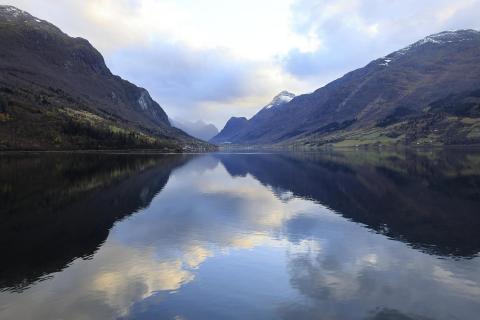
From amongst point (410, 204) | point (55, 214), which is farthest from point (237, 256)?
point (410, 204)

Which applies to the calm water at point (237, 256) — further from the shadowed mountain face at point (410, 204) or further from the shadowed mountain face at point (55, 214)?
the shadowed mountain face at point (410, 204)

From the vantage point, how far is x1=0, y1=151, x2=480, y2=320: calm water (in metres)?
29.5

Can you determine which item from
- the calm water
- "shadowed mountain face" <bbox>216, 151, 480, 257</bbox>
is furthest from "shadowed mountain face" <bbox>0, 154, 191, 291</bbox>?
"shadowed mountain face" <bbox>216, 151, 480, 257</bbox>

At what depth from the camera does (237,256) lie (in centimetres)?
4256

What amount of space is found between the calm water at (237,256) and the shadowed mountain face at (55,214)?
253mm

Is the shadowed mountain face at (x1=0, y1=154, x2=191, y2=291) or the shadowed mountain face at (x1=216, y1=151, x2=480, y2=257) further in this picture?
the shadowed mountain face at (x1=216, y1=151, x2=480, y2=257)

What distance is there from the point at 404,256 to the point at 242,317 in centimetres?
2241

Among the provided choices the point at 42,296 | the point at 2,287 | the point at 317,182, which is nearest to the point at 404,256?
the point at 42,296

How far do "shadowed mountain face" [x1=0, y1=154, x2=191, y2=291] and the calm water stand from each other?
0.83ft

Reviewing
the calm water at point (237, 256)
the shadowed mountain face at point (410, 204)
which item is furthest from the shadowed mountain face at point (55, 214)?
the shadowed mountain face at point (410, 204)

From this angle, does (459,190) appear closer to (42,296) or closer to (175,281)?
(175,281)

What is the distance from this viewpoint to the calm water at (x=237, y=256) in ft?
96.7

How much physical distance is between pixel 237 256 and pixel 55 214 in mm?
33482

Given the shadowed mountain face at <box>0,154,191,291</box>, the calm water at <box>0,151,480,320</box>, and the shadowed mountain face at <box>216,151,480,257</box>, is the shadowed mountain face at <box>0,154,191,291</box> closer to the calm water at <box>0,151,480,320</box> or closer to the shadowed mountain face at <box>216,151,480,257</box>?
the calm water at <box>0,151,480,320</box>
